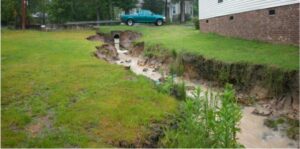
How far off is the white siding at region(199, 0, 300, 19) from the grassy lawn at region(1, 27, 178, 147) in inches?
114

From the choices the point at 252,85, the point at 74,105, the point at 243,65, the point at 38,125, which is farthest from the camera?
the point at 243,65

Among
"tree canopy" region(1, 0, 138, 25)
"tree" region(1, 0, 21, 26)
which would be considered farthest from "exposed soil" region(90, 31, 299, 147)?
"tree" region(1, 0, 21, 26)

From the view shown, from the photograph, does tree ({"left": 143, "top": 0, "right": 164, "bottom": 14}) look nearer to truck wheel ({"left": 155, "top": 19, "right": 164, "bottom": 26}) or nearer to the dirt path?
truck wheel ({"left": 155, "top": 19, "right": 164, "bottom": 26})

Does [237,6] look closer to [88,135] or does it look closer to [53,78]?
[53,78]

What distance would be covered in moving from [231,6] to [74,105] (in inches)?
490

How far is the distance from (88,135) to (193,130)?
192cm

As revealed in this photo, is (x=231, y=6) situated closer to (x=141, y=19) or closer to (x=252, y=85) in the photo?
(x=252, y=85)

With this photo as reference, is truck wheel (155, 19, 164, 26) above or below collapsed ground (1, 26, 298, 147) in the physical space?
above

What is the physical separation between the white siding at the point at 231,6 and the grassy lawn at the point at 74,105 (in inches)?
114

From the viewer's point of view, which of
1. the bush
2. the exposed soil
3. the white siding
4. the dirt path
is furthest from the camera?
the white siding

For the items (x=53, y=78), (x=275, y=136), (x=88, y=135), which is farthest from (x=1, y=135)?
(x=275, y=136)

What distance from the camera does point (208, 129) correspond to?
6.03 meters

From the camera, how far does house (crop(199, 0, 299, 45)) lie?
43.1 ft

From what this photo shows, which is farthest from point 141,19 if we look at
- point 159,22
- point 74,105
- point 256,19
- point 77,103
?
point 74,105
